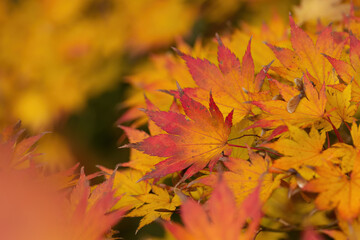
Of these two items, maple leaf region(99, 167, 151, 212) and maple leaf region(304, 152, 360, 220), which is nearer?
maple leaf region(304, 152, 360, 220)

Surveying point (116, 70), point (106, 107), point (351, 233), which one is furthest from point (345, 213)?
point (106, 107)

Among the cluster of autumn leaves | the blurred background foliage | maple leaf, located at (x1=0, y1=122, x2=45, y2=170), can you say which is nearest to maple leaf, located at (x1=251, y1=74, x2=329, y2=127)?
the cluster of autumn leaves

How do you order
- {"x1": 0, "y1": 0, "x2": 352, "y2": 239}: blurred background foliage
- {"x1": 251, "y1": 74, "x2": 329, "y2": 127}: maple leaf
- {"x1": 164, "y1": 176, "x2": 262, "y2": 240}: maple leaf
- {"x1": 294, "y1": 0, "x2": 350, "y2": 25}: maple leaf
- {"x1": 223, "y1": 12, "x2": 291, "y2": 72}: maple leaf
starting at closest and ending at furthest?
{"x1": 164, "y1": 176, "x2": 262, "y2": 240}: maple leaf → {"x1": 251, "y1": 74, "x2": 329, "y2": 127}: maple leaf → {"x1": 223, "y1": 12, "x2": 291, "y2": 72}: maple leaf → {"x1": 294, "y1": 0, "x2": 350, "y2": 25}: maple leaf → {"x1": 0, "y1": 0, "x2": 352, "y2": 239}: blurred background foliage

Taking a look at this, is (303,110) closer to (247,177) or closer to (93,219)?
(247,177)

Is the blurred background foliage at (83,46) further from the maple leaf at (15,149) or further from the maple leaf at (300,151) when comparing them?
the maple leaf at (300,151)

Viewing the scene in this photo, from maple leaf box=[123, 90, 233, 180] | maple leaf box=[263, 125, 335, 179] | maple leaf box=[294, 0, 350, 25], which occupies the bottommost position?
maple leaf box=[294, 0, 350, 25]

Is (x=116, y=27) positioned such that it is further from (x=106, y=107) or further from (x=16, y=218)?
(x=16, y=218)

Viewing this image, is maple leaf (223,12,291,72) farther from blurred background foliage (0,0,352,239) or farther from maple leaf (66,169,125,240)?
blurred background foliage (0,0,352,239)

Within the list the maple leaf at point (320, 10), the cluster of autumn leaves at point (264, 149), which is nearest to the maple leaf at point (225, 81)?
the cluster of autumn leaves at point (264, 149)
